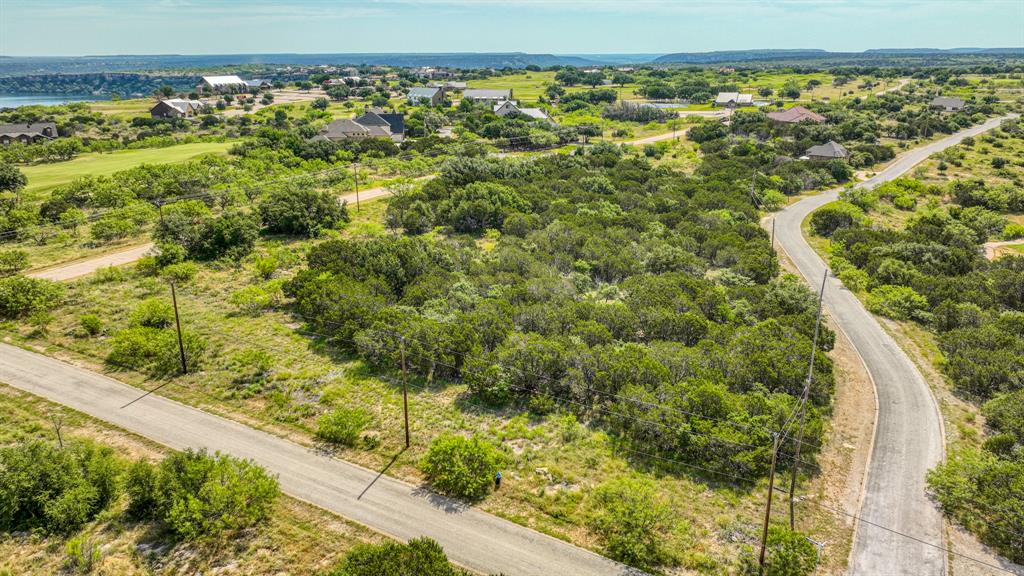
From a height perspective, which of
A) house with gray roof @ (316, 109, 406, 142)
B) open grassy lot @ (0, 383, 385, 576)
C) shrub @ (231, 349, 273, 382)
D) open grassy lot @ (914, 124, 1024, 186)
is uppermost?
house with gray roof @ (316, 109, 406, 142)

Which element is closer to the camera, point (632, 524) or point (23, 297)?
point (632, 524)

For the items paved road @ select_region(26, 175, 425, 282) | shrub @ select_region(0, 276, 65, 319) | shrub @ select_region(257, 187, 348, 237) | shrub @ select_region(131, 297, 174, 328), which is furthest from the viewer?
shrub @ select_region(257, 187, 348, 237)

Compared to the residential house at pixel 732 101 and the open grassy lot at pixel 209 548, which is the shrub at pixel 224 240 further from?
the residential house at pixel 732 101

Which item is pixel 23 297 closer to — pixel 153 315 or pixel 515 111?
pixel 153 315

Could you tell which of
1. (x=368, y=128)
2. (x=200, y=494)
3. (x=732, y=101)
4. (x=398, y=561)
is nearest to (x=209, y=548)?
(x=200, y=494)

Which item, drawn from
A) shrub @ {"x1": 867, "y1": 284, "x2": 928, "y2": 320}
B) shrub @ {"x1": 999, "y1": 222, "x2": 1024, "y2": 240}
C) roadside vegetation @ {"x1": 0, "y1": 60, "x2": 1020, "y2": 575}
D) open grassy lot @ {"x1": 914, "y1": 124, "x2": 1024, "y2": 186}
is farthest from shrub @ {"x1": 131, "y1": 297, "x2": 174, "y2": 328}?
open grassy lot @ {"x1": 914, "y1": 124, "x2": 1024, "y2": 186}

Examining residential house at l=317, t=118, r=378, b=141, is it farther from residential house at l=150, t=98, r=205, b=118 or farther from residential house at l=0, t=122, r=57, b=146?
residential house at l=0, t=122, r=57, b=146
